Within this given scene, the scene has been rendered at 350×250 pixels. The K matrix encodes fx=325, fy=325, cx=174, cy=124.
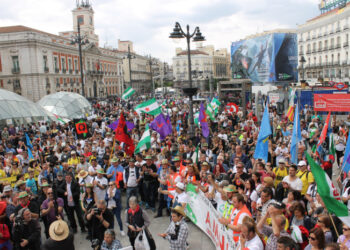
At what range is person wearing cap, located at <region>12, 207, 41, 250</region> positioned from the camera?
17.5ft

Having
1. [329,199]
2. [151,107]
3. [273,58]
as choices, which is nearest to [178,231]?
[329,199]

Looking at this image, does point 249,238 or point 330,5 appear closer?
point 249,238

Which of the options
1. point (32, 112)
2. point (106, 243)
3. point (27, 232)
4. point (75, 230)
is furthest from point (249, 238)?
point (32, 112)

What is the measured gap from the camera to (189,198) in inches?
248

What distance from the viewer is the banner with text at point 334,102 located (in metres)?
12.5

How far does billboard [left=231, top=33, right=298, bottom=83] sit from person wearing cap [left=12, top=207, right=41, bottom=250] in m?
49.5

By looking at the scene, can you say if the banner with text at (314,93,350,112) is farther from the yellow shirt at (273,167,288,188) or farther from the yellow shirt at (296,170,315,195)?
the yellow shirt at (296,170,315,195)

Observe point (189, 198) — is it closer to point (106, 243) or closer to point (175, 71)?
point (106, 243)

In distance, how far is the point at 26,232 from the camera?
→ 539 cm

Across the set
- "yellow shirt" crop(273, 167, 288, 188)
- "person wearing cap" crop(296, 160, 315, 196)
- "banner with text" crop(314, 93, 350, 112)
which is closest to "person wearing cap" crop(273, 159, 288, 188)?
"yellow shirt" crop(273, 167, 288, 188)

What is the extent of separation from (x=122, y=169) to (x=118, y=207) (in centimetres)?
131

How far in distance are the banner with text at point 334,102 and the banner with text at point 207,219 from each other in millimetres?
8307

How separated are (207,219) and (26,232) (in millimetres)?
3078

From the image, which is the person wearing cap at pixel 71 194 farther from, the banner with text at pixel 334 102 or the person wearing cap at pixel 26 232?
the banner with text at pixel 334 102
